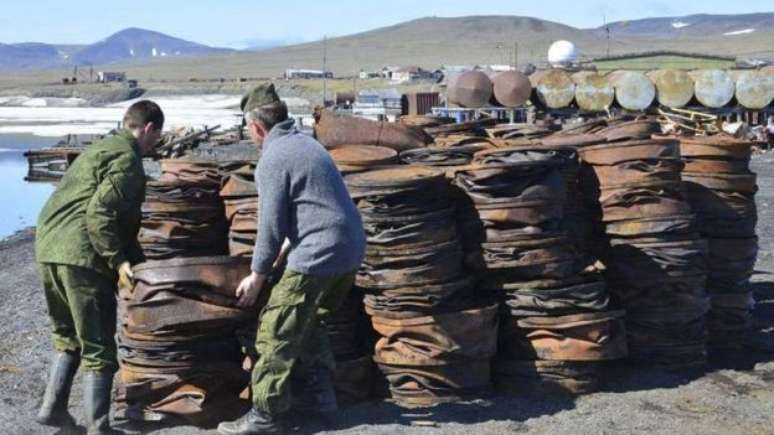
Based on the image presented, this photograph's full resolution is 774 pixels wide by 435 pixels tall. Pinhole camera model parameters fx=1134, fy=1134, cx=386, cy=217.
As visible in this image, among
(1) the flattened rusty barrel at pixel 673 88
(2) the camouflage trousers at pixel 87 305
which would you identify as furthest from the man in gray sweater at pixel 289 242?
(1) the flattened rusty barrel at pixel 673 88

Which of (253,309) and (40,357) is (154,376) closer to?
(253,309)

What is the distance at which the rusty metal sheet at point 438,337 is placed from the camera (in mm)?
6840

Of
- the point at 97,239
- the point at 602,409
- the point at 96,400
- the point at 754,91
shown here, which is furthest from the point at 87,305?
the point at 754,91

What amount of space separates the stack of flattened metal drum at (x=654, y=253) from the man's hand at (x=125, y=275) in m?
3.26

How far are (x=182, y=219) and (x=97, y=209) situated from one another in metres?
1.26

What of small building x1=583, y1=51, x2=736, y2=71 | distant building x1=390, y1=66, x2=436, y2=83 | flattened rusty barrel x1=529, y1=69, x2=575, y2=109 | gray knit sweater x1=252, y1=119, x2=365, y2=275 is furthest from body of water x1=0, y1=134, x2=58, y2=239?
distant building x1=390, y1=66, x2=436, y2=83

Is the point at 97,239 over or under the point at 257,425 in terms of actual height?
over

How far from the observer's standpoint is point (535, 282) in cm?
709

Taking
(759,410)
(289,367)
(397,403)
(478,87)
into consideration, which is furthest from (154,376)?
(478,87)

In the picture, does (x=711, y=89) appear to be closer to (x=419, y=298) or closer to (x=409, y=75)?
(x=419, y=298)

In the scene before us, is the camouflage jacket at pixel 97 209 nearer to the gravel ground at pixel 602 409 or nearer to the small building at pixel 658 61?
the gravel ground at pixel 602 409

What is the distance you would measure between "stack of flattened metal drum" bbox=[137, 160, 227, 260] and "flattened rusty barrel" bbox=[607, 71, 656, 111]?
944 inches

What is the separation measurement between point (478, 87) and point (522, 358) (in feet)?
80.4

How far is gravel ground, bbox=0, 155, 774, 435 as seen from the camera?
6605 millimetres
